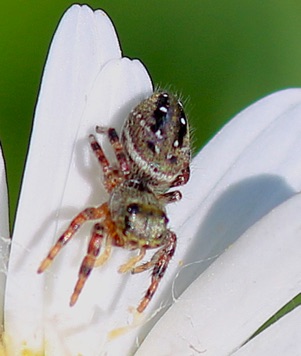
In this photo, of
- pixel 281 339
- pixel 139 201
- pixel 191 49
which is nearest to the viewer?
pixel 281 339

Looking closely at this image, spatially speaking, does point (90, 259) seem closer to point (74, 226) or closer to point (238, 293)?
point (74, 226)

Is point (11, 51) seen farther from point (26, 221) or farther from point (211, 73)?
point (26, 221)

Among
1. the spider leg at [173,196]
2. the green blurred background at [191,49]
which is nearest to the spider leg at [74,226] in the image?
the spider leg at [173,196]

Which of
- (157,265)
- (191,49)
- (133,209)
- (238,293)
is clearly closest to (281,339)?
(238,293)

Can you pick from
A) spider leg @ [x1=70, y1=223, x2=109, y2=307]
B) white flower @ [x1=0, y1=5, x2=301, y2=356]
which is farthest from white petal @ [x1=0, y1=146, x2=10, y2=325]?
spider leg @ [x1=70, y1=223, x2=109, y2=307]

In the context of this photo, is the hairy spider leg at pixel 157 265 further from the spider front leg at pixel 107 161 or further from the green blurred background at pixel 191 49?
the green blurred background at pixel 191 49

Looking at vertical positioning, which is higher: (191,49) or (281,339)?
(281,339)

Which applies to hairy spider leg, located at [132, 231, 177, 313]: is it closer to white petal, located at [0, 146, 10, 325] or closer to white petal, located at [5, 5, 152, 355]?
white petal, located at [5, 5, 152, 355]
